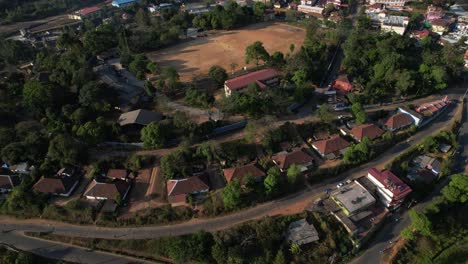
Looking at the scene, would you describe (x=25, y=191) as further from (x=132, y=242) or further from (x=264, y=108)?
(x=264, y=108)

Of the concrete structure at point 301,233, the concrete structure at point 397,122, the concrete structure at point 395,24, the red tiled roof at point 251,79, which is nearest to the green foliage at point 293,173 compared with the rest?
the concrete structure at point 301,233

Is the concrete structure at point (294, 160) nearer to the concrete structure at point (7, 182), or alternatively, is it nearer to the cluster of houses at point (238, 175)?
the cluster of houses at point (238, 175)

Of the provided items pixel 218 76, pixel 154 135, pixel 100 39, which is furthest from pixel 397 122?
pixel 100 39

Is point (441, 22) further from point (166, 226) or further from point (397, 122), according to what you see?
point (166, 226)

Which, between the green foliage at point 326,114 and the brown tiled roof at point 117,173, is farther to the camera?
the green foliage at point 326,114

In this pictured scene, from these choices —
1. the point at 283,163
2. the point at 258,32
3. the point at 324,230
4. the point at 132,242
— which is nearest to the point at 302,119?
the point at 283,163

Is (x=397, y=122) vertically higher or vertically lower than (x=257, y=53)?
lower

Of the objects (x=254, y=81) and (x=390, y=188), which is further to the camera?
(x=254, y=81)
